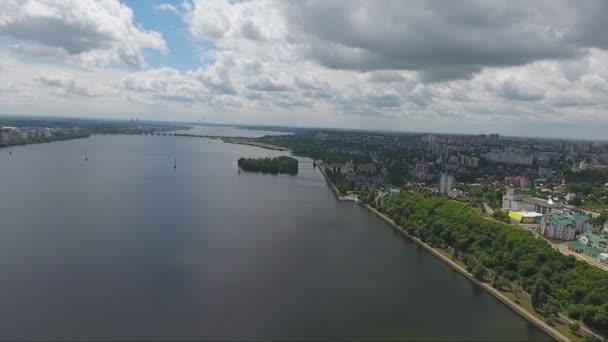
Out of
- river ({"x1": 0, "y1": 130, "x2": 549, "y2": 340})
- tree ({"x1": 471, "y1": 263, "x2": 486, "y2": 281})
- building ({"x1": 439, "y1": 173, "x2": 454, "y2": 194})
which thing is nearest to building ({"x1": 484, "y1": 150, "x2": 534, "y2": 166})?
building ({"x1": 439, "y1": 173, "x2": 454, "y2": 194})

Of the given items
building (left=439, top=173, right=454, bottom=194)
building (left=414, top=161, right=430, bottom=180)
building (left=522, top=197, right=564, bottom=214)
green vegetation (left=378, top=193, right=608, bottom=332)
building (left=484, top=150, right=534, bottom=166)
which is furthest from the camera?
building (left=484, top=150, right=534, bottom=166)

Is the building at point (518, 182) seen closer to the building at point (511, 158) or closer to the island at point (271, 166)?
the island at point (271, 166)

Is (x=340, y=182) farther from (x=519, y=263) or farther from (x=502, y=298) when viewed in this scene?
(x=502, y=298)

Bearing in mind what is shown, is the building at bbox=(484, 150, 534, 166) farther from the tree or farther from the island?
the tree

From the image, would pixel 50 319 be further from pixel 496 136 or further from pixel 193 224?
pixel 496 136

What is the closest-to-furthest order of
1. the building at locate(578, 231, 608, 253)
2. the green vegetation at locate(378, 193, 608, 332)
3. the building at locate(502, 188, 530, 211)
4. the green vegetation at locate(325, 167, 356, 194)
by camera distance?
1. the green vegetation at locate(378, 193, 608, 332)
2. the building at locate(578, 231, 608, 253)
3. the building at locate(502, 188, 530, 211)
4. the green vegetation at locate(325, 167, 356, 194)

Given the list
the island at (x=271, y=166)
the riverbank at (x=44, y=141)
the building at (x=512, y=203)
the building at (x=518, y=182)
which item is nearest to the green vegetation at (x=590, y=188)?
the building at (x=518, y=182)

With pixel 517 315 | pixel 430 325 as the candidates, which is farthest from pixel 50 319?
pixel 517 315
